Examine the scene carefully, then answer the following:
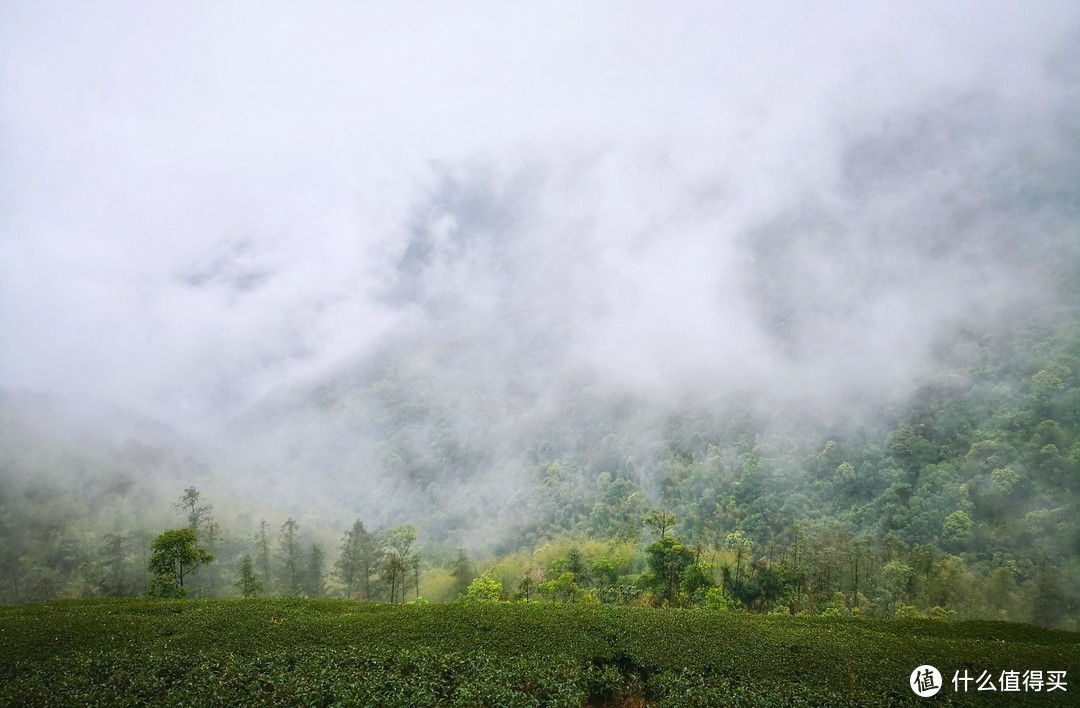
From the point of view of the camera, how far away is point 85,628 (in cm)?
2111

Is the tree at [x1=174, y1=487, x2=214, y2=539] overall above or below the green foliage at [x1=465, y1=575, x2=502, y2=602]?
above

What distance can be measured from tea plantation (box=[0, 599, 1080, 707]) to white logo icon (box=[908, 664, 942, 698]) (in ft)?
1.05

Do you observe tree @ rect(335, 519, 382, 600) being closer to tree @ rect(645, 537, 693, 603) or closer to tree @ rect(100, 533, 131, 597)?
tree @ rect(100, 533, 131, 597)

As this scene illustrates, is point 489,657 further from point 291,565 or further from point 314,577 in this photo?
point 314,577

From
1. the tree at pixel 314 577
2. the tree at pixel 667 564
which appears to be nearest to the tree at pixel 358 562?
the tree at pixel 314 577

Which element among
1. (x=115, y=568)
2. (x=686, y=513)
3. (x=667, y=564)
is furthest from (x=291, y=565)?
(x=686, y=513)

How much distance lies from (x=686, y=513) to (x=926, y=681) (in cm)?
11549

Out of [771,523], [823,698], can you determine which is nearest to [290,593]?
[823,698]

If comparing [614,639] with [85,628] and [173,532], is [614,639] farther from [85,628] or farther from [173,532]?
[173,532]

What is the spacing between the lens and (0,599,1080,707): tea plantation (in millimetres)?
16172

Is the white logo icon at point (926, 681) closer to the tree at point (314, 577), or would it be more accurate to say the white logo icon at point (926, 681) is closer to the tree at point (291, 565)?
the tree at point (314, 577)

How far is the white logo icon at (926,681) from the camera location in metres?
18.2

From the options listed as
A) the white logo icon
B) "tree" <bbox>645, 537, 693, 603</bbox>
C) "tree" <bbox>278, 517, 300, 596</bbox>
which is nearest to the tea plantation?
the white logo icon

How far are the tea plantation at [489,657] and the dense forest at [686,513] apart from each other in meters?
20.0
